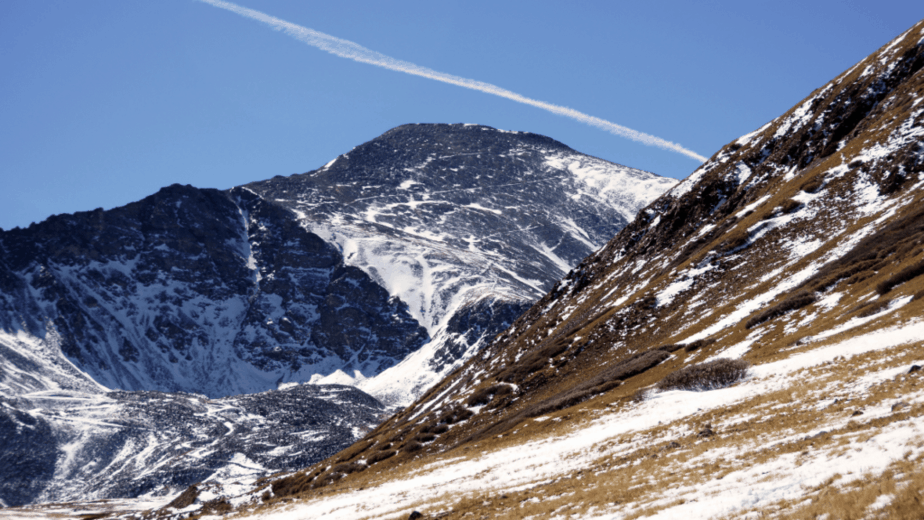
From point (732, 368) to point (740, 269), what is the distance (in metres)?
36.1

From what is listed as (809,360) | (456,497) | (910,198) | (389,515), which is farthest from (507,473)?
(910,198)

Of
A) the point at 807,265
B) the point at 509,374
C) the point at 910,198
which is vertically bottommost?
the point at 509,374

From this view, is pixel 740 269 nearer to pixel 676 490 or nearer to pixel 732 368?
pixel 732 368

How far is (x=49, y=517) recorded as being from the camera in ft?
502

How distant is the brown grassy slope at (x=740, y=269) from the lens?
52.4m

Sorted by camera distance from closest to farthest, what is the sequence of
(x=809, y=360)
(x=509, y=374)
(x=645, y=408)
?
(x=809, y=360) → (x=645, y=408) → (x=509, y=374)

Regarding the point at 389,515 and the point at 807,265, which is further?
the point at 807,265

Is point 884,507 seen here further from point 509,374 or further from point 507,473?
point 509,374

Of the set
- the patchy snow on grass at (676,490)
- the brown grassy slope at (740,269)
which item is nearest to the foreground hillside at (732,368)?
the patchy snow on grass at (676,490)

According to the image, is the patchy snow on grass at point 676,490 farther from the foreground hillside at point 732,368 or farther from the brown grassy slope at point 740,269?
the brown grassy slope at point 740,269

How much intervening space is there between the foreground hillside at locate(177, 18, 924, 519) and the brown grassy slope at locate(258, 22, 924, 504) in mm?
347

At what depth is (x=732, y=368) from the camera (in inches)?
1609

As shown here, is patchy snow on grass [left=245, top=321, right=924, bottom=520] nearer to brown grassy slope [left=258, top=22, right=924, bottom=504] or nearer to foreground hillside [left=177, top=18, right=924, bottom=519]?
foreground hillside [left=177, top=18, right=924, bottom=519]

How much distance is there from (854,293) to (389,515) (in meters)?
38.8
